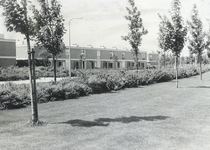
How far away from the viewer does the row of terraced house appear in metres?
38.2


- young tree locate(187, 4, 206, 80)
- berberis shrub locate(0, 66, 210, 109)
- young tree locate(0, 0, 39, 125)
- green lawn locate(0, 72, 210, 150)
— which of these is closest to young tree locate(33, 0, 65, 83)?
berberis shrub locate(0, 66, 210, 109)

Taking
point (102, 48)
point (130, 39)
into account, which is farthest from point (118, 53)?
point (130, 39)

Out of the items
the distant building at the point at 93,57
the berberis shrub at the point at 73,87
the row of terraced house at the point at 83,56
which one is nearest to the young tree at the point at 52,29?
the berberis shrub at the point at 73,87

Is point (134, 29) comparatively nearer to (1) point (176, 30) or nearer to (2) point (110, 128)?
(1) point (176, 30)

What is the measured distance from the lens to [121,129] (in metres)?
6.64

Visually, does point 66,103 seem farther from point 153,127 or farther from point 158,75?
point 158,75

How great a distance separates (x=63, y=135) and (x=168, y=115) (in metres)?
4.11

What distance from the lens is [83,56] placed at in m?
50.1

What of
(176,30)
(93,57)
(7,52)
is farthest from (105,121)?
(93,57)

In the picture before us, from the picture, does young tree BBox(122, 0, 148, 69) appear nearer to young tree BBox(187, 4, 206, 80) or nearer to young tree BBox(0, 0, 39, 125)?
young tree BBox(187, 4, 206, 80)

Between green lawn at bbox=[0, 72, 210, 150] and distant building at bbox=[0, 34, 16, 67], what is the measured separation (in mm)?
30784

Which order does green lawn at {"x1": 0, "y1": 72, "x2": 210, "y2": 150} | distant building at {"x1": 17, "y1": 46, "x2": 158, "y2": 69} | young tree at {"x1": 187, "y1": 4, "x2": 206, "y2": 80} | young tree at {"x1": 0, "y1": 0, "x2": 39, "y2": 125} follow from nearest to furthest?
green lawn at {"x1": 0, "y1": 72, "x2": 210, "y2": 150} < young tree at {"x1": 0, "y1": 0, "x2": 39, "y2": 125} < young tree at {"x1": 187, "y1": 4, "x2": 206, "y2": 80} < distant building at {"x1": 17, "y1": 46, "x2": 158, "y2": 69}

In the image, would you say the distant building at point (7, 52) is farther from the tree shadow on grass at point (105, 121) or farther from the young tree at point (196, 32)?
the tree shadow on grass at point (105, 121)

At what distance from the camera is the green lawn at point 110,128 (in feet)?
17.8
